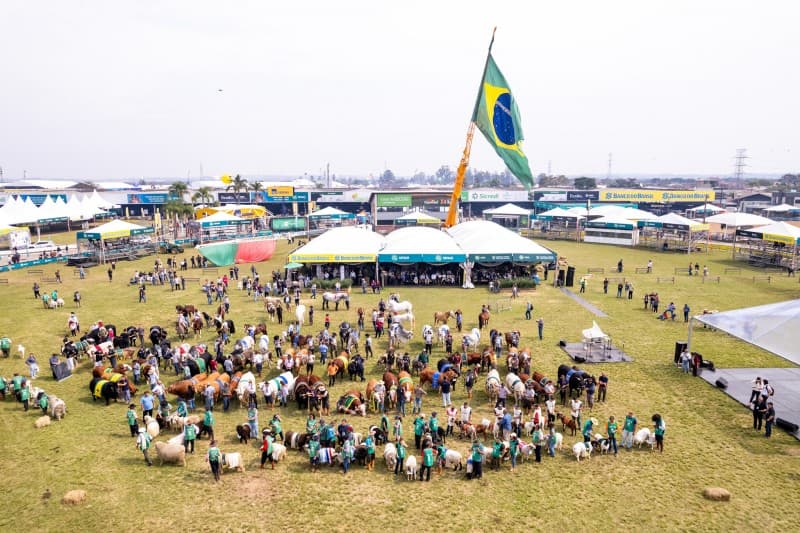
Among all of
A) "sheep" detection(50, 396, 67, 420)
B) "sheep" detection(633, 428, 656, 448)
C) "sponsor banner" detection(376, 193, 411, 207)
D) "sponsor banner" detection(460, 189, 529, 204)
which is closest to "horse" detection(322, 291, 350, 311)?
"sheep" detection(50, 396, 67, 420)

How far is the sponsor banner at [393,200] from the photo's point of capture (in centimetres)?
7469

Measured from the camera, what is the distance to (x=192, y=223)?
60.0 m

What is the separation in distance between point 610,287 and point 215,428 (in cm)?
2914

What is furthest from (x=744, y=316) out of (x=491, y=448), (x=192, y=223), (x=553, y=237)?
(x=192, y=223)

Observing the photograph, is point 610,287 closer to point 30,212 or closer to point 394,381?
point 394,381

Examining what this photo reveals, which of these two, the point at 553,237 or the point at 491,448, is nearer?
the point at 491,448

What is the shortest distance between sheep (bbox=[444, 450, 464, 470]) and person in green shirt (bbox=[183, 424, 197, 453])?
685 centimetres

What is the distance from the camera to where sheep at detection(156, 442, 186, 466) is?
1319cm

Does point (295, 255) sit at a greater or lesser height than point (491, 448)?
greater

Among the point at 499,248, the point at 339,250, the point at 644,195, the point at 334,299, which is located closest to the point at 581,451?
the point at 334,299

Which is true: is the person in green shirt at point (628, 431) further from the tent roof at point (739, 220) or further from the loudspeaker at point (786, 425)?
the tent roof at point (739, 220)

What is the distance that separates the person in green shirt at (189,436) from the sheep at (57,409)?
16.9 ft

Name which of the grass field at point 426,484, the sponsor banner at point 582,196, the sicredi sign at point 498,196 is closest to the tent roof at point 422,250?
the grass field at point 426,484

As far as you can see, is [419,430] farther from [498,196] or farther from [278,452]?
[498,196]
